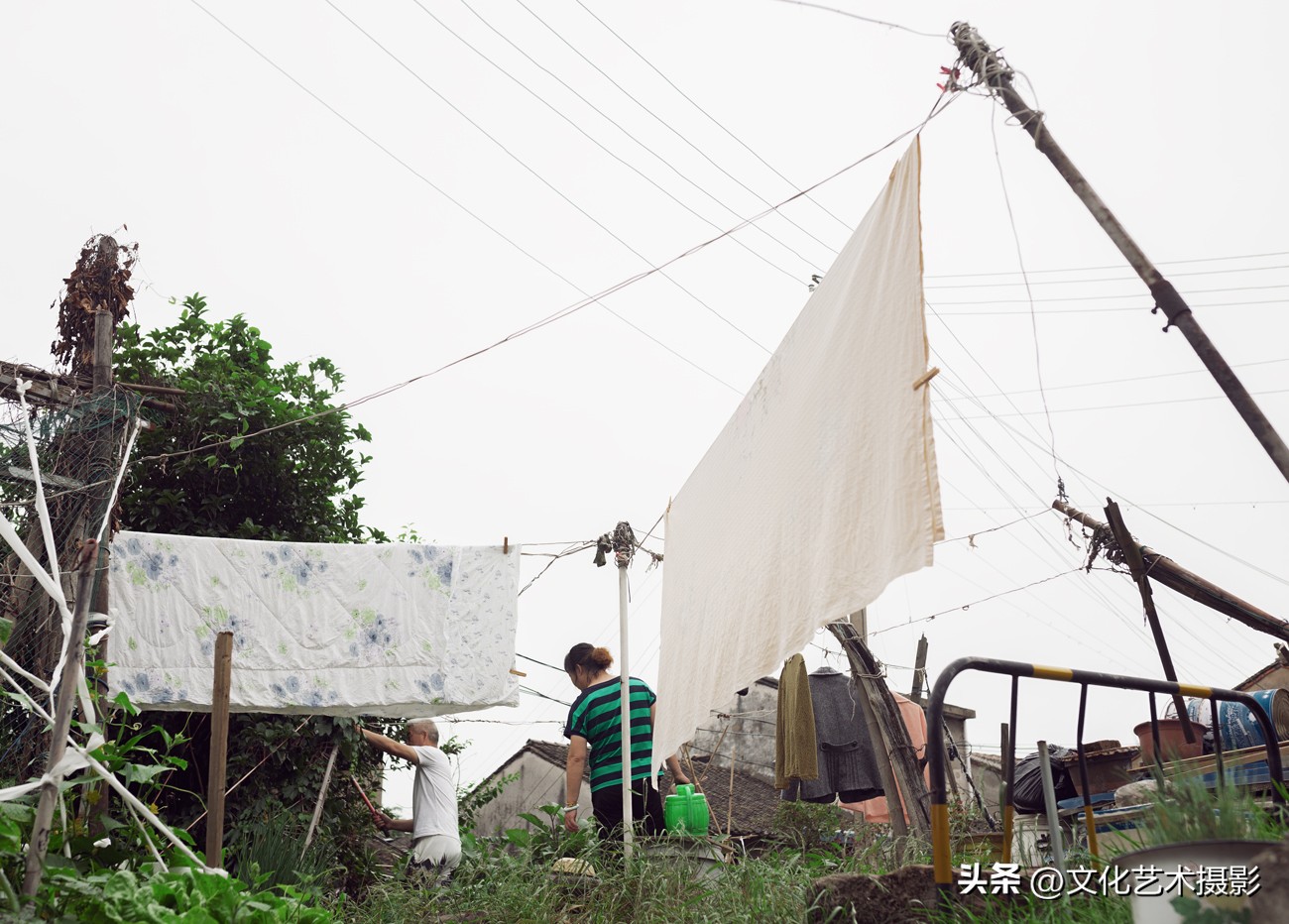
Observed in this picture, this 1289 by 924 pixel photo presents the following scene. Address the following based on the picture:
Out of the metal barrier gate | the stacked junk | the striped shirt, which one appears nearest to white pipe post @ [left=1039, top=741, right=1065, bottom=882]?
the metal barrier gate

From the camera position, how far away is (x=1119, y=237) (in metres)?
5.20

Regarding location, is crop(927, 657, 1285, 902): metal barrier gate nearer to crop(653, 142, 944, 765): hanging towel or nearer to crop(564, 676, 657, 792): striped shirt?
crop(653, 142, 944, 765): hanging towel

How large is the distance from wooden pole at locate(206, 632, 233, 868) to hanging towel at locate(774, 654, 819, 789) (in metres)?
4.67

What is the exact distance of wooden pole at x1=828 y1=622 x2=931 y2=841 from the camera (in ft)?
25.9

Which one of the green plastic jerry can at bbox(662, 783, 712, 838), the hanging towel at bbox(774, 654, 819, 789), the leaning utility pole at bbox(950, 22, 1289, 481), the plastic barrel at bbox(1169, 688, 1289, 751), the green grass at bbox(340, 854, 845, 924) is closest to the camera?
the green grass at bbox(340, 854, 845, 924)

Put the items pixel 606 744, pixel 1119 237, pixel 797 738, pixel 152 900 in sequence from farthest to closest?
pixel 797 738 < pixel 606 744 < pixel 1119 237 < pixel 152 900

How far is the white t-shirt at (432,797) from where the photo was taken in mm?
5781

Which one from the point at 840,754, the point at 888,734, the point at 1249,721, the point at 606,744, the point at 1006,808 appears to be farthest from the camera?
the point at 840,754

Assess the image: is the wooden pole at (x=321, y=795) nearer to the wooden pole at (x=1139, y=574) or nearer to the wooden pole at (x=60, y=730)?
the wooden pole at (x=60, y=730)

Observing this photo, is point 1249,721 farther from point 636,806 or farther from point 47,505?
point 47,505

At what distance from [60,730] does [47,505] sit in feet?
11.7

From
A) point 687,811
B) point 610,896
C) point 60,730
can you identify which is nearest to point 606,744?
point 687,811

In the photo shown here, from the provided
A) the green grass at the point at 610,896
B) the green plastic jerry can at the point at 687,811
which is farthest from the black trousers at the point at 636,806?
the green grass at the point at 610,896

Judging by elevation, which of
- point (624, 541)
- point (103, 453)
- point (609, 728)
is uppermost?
point (103, 453)
